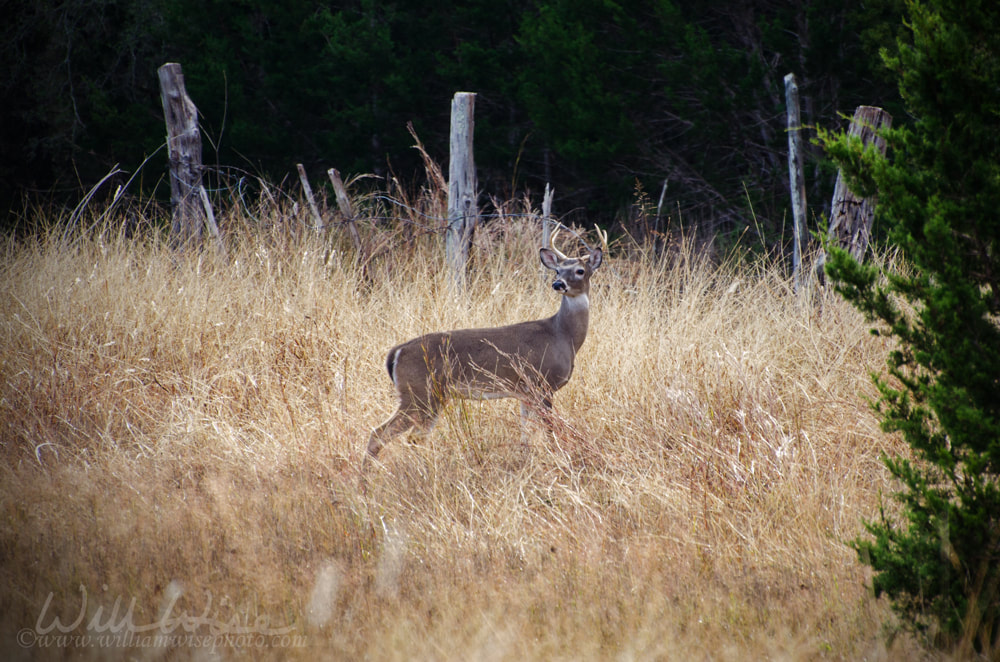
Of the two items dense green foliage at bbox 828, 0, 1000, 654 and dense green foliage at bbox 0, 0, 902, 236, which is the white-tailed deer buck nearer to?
dense green foliage at bbox 828, 0, 1000, 654

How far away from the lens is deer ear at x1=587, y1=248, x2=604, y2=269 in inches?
199

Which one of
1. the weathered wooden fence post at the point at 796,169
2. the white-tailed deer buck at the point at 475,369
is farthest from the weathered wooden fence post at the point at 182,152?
the weathered wooden fence post at the point at 796,169

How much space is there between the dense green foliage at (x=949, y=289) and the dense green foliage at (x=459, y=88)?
7896 mm

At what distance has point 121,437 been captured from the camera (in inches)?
182

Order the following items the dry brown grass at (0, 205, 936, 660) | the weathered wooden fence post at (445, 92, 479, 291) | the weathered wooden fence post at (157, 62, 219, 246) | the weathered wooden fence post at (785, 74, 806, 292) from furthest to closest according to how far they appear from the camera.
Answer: the weathered wooden fence post at (157, 62, 219, 246)
the weathered wooden fence post at (445, 92, 479, 291)
the weathered wooden fence post at (785, 74, 806, 292)
the dry brown grass at (0, 205, 936, 660)

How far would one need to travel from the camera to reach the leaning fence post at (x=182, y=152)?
25.0 feet

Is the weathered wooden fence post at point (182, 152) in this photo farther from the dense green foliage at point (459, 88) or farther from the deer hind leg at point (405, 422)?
the deer hind leg at point (405, 422)

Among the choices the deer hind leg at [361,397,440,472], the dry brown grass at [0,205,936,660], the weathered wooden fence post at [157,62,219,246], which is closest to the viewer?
the dry brown grass at [0,205,936,660]

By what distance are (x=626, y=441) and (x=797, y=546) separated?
1068mm

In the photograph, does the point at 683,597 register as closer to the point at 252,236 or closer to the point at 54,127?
the point at 252,236

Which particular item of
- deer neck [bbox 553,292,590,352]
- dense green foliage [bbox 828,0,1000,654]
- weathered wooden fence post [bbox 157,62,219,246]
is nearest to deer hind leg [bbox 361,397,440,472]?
deer neck [bbox 553,292,590,352]

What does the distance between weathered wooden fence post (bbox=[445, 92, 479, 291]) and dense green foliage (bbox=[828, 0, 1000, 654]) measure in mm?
4622

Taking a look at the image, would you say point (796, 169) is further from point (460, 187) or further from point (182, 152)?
point (182, 152)

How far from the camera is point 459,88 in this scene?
1304 cm
